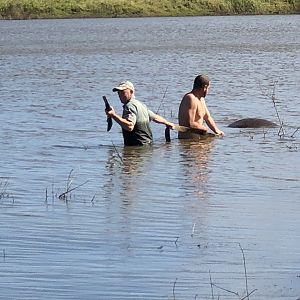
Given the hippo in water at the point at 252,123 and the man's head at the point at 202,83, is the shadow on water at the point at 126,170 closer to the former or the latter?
the man's head at the point at 202,83

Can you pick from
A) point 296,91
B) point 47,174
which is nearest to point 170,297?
point 47,174

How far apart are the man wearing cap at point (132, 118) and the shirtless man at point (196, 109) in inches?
21.5

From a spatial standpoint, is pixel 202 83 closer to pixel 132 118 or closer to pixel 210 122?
pixel 210 122

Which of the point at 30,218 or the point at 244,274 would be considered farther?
the point at 30,218

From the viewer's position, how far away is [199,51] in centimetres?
3584

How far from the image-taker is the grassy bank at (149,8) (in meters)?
61.9

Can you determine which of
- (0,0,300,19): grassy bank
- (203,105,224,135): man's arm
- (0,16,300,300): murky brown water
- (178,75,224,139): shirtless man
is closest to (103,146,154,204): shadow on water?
(0,16,300,300): murky brown water

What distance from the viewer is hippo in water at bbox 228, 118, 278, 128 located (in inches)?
617

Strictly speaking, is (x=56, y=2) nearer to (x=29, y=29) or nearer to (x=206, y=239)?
(x=29, y=29)

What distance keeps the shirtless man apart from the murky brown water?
22 cm

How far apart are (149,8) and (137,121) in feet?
168

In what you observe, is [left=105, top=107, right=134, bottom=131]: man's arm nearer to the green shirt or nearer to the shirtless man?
the green shirt

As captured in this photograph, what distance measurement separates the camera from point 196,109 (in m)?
13.8

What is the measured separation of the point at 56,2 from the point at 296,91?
42.4 meters
